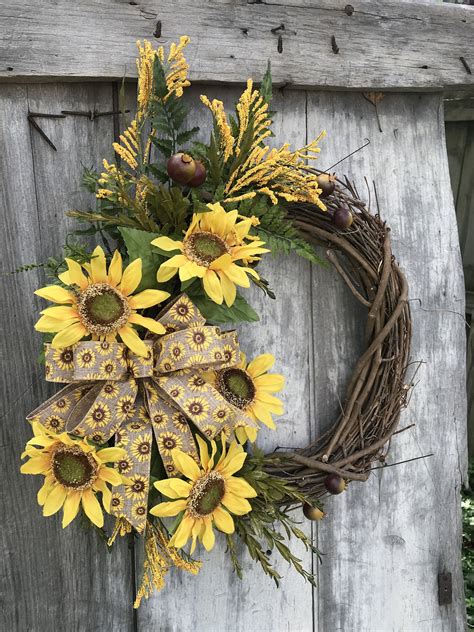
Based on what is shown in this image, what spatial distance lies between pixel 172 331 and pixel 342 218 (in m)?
0.40

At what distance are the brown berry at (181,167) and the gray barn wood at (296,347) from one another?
26 cm

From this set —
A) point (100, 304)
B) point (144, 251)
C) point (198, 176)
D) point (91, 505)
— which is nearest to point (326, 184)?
point (198, 176)

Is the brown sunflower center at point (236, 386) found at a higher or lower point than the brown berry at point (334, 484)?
higher

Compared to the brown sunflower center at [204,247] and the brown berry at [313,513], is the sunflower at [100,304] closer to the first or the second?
the brown sunflower center at [204,247]

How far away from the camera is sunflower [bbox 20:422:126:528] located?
3.23 feet

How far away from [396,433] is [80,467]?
0.73m

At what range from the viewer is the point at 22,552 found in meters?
1.23

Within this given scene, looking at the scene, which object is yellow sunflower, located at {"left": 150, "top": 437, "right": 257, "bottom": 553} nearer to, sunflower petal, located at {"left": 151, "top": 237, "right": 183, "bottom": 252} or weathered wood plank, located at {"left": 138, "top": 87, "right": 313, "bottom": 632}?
weathered wood plank, located at {"left": 138, "top": 87, "right": 313, "bottom": 632}

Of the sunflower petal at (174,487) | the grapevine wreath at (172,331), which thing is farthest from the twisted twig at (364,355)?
the sunflower petal at (174,487)

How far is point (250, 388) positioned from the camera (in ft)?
3.77

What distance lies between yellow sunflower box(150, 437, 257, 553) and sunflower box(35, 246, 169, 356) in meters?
0.23

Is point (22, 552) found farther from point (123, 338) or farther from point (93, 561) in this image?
point (123, 338)

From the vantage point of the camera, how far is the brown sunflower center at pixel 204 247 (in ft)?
3.33

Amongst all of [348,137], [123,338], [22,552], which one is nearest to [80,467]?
[123,338]
